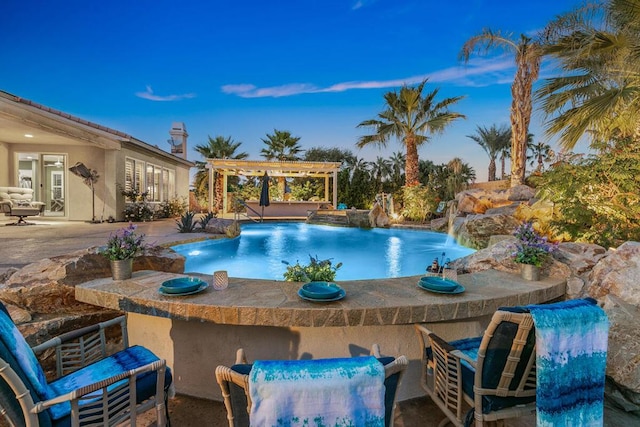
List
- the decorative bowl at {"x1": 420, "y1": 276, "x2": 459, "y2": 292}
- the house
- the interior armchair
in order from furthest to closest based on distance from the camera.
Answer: the house
the interior armchair
the decorative bowl at {"x1": 420, "y1": 276, "x2": 459, "y2": 292}

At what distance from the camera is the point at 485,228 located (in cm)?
852

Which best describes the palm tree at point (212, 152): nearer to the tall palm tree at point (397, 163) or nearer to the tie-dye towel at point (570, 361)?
the tall palm tree at point (397, 163)

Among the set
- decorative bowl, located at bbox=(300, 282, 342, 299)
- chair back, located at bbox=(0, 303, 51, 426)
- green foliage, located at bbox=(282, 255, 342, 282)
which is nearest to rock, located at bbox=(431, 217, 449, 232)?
green foliage, located at bbox=(282, 255, 342, 282)

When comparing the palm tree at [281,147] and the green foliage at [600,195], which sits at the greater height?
the palm tree at [281,147]

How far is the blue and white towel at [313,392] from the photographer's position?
0.98 m

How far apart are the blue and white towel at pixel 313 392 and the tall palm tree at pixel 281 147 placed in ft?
73.7

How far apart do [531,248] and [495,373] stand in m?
1.63

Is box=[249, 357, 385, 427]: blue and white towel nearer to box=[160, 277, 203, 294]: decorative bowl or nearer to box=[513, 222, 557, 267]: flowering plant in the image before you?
box=[160, 277, 203, 294]: decorative bowl

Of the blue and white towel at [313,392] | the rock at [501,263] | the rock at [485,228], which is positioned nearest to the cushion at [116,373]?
the blue and white towel at [313,392]

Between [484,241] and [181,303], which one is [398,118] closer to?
[484,241]

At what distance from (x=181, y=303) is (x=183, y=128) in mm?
18300

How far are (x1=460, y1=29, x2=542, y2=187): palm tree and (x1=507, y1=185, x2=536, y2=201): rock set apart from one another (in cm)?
58

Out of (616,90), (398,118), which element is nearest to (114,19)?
(398,118)

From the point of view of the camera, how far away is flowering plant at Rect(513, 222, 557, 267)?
279 centimetres
